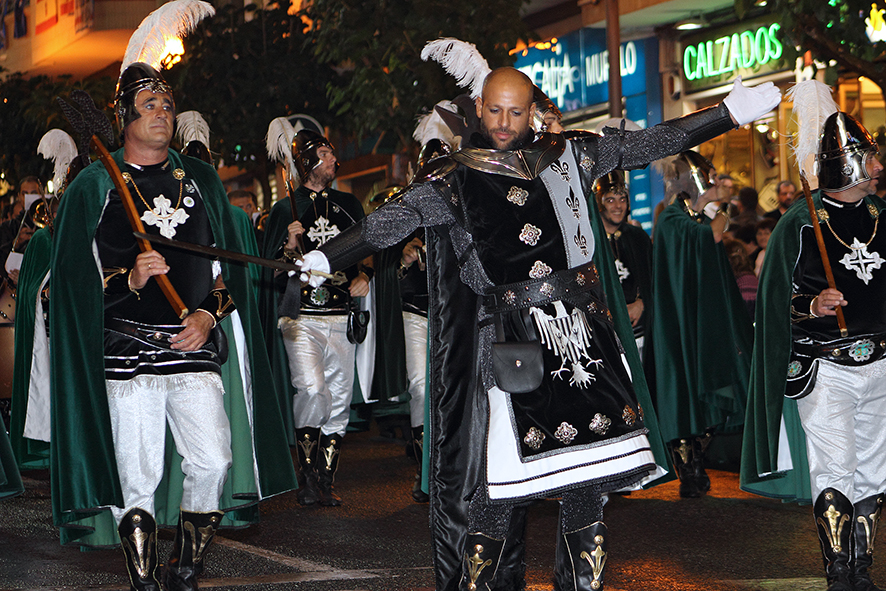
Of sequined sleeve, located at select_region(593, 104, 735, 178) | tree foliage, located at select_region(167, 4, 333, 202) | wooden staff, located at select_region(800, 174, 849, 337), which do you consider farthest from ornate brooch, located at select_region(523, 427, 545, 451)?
tree foliage, located at select_region(167, 4, 333, 202)

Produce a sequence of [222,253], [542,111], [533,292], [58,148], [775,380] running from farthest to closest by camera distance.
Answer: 1. [58,148]
2. [775,380]
3. [542,111]
4. [533,292]
5. [222,253]

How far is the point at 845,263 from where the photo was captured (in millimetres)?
5387

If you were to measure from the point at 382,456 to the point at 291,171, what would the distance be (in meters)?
2.87

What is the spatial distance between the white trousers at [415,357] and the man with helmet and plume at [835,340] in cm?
333

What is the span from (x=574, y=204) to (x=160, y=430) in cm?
183

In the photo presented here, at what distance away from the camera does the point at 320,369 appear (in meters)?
8.01

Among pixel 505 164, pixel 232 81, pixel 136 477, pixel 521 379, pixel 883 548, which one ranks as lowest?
pixel 883 548

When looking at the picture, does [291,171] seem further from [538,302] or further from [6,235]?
[6,235]

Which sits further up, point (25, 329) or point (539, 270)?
point (539, 270)

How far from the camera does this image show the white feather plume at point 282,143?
8477mm

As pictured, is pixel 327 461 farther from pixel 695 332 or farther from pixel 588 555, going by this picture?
pixel 588 555

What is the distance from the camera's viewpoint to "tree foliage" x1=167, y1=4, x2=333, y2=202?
1538 centimetres

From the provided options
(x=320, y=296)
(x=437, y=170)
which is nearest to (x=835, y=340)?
(x=437, y=170)

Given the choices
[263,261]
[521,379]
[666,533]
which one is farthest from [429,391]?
[666,533]
